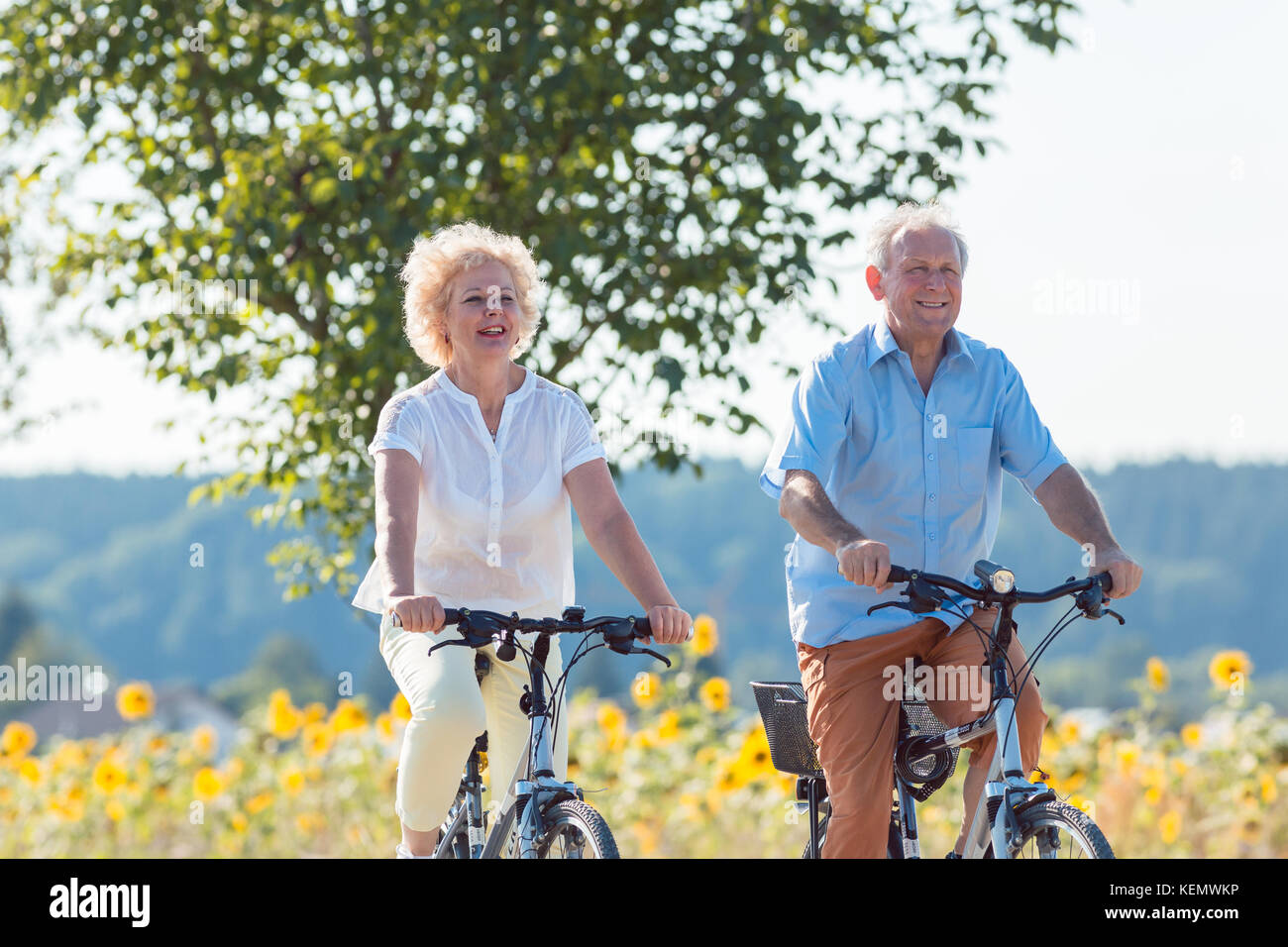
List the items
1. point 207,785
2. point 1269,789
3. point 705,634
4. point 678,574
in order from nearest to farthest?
1. point 1269,789
2. point 705,634
3. point 207,785
4. point 678,574

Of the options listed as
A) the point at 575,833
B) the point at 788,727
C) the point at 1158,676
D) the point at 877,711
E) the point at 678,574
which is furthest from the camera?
the point at 678,574

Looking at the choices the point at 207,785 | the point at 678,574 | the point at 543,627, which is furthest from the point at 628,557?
the point at 678,574

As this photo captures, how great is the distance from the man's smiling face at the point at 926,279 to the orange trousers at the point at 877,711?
0.66 meters

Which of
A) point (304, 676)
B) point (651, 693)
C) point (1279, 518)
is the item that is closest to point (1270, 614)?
Answer: point (1279, 518)

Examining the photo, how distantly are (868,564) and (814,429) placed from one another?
20.9 inches

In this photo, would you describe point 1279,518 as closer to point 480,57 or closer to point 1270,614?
point 1270,614

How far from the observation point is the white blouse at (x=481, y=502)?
11.1ft

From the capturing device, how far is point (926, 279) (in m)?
3.38

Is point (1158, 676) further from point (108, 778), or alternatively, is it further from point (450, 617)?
point (108, 778)

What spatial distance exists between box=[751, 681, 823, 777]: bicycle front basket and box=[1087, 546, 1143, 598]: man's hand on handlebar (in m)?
0.80

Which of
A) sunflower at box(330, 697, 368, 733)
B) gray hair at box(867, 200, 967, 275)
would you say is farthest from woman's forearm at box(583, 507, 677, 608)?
sunflower at box(330, 697, 368, 733)

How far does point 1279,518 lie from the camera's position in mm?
95250

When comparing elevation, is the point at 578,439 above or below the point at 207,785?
above

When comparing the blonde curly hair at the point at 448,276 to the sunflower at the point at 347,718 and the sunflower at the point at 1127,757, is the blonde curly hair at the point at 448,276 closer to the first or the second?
the sunflower at the point at 347,718
